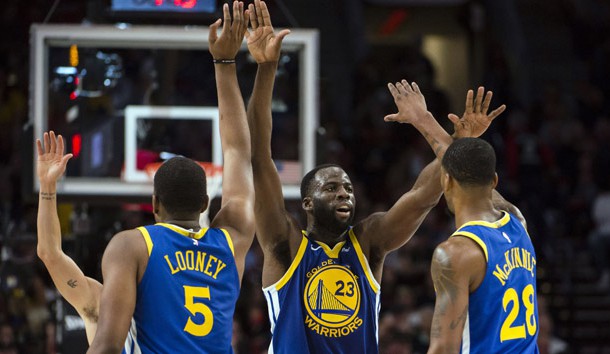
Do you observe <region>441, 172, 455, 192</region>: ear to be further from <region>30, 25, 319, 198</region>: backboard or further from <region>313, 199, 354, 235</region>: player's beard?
<region>30, 25, 319, 198</region>: backboard

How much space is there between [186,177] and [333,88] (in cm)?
1329

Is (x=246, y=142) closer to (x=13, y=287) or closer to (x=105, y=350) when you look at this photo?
(x=105, y=350)

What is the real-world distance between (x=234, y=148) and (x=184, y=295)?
3.02ft

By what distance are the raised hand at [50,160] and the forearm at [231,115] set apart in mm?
743

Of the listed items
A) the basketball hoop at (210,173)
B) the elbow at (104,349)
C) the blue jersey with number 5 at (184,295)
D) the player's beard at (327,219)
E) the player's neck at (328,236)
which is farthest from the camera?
the basketball hoop at (210,173)

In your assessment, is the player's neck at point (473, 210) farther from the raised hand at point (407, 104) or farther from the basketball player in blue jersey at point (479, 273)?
the raised hand at point (407, 104)

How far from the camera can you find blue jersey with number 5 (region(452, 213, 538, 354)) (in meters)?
4.96

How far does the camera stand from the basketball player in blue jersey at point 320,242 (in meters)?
5.73

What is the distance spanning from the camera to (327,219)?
19.2ft

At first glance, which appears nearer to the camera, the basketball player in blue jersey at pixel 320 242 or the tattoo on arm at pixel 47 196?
the tattoo on arm at pixel 47 196

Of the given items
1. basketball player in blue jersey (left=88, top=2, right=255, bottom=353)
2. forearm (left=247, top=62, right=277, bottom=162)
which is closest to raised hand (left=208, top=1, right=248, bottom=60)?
forearm (left=247, top=62, right=277, bottom=162)

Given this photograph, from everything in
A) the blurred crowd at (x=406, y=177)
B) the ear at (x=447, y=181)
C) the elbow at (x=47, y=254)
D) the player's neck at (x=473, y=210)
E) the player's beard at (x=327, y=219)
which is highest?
the ear at (x=447, y=181)

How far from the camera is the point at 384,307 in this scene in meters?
12.6

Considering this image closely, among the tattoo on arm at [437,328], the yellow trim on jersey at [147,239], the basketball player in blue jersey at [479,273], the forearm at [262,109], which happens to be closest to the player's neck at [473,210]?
the basketball player in blue jersey at [479,273]
